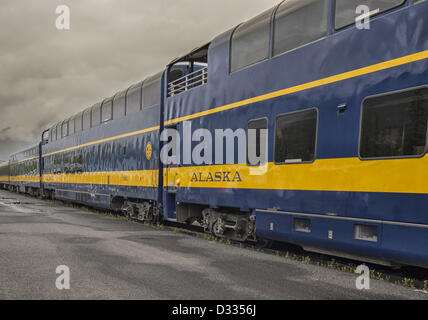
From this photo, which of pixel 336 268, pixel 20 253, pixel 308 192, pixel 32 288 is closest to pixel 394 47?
pixel 308 192

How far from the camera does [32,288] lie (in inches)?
223

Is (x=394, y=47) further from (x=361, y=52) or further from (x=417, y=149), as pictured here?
(x=417, y=149)

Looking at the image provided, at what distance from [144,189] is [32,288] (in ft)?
25.8

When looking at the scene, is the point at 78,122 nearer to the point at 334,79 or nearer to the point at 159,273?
the point at 159,273

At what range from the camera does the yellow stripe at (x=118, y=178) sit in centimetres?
1307

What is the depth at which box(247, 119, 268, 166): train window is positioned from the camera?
8.35 meters

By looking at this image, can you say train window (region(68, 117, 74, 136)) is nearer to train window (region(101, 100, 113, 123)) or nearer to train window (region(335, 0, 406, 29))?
train window (region(101, 100, 113, 123))

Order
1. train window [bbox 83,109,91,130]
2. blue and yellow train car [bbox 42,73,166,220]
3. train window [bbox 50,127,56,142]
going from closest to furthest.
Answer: blue and yellow train car [bbox 42,73,166,220], train window [bbox 83,109,91,130], train window [bbox 50,127,56,142]

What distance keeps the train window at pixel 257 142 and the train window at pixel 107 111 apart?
892 centimetres

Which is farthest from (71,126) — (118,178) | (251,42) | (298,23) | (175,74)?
(298,23)

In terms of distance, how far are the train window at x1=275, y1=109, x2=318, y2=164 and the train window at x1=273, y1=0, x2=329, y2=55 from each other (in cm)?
120

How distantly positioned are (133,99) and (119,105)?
1.22 meters

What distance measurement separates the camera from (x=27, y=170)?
34.4 meters

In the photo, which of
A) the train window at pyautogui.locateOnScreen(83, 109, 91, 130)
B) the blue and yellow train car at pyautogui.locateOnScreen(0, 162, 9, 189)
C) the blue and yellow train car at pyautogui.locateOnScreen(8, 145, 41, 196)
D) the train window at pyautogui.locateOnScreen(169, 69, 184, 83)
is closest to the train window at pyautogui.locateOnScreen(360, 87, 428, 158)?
the train window at pyautogui.locateOnScreen(169, 69, 184, 83)
